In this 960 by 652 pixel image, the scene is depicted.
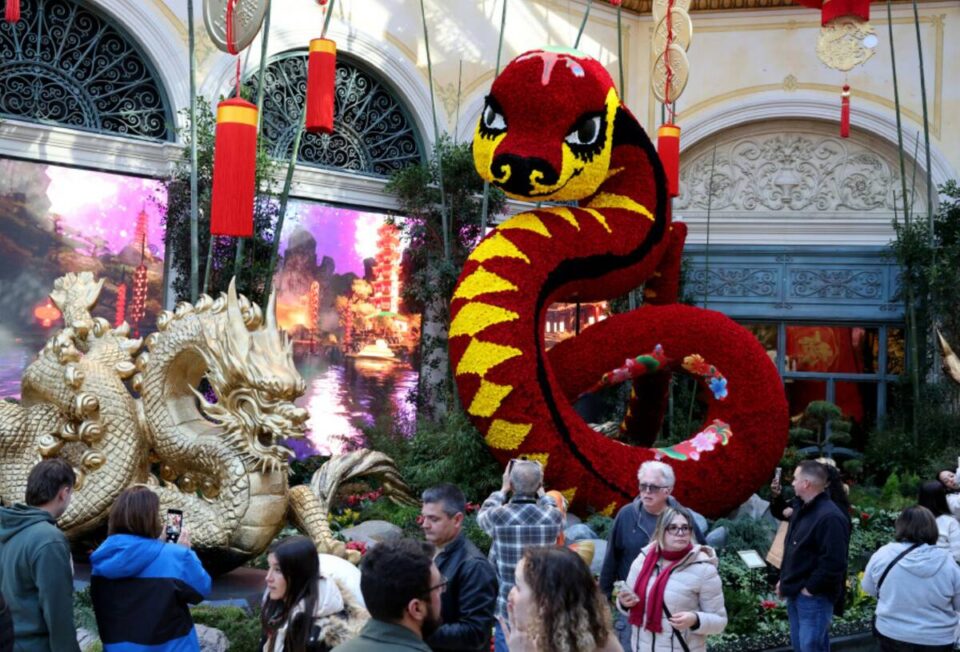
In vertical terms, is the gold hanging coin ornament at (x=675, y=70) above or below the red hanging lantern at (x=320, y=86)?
above

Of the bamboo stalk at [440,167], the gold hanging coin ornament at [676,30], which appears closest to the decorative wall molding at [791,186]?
the bamboo stalk at [440,167]

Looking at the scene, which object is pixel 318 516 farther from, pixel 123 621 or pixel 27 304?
pixel 27 304

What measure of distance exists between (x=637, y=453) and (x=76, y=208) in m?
5.12

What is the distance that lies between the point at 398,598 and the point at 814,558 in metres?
2.85

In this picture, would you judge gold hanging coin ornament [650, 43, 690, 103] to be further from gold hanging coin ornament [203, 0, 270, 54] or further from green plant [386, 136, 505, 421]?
gold hanging coin ornament [203, 0, 270, 54]

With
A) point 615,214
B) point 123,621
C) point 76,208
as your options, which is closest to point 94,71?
point 76,208

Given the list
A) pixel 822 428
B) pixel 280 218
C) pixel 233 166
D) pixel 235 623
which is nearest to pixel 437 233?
pixel 280 218

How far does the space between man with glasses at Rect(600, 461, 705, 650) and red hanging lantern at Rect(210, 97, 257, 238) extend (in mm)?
3012

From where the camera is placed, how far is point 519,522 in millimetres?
3783

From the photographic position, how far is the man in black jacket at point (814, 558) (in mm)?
4586

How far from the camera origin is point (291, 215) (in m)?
11.0

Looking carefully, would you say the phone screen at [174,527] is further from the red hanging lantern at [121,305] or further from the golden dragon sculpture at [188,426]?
the red hanging lantern at [121,305]

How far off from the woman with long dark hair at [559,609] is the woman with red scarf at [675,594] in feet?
3.78

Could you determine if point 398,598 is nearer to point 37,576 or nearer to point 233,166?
point 37,576
